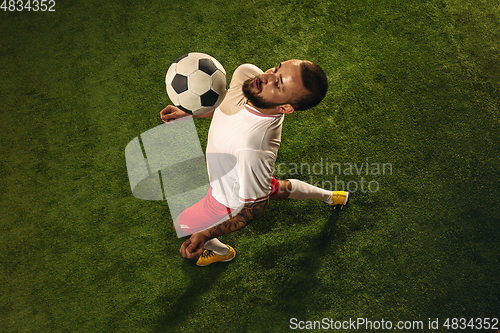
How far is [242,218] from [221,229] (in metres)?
0.14

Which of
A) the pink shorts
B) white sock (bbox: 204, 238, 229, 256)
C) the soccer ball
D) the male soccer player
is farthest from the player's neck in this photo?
white sock (bbox: 204, 238, 229, 256)

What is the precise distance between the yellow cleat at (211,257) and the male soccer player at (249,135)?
63 cm

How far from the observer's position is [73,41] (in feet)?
9.96

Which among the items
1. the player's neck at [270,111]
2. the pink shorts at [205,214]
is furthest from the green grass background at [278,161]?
the player's neck at [270,111]

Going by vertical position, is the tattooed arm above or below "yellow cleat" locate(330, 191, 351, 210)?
above

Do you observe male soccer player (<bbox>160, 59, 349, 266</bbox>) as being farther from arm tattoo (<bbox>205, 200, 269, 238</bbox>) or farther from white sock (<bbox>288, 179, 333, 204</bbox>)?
white sock (<bbox>288, 179, 333, 204</bbox>)

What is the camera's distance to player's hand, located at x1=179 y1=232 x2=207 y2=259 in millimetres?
1557

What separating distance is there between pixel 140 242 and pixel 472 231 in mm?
2834

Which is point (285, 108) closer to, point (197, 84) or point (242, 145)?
point (242, 145)

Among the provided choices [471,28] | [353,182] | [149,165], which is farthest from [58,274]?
[471,28]

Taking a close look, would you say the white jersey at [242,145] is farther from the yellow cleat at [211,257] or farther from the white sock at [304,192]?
the yellow cleat at [211,257]

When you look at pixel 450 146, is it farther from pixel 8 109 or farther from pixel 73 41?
pixel 8 109

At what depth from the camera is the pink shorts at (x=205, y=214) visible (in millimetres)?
1861

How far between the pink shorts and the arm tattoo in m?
0.13
